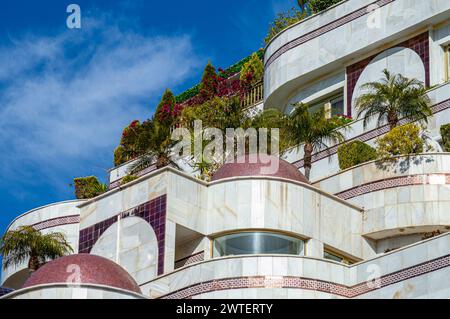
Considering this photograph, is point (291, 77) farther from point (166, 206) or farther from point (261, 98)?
point (166, 206)

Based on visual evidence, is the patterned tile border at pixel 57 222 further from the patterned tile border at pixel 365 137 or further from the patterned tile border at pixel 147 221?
the patterned tile border at pixel 365 137

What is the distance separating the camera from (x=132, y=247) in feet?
162

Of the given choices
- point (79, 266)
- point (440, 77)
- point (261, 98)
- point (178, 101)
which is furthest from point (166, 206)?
point (178, 101)

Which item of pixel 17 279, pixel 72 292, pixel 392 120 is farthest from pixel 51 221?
pixel 72 292

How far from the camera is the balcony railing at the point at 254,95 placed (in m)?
64.7

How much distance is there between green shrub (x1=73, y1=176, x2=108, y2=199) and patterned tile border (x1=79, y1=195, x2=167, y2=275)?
11698 millimetres

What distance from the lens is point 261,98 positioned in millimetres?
64688

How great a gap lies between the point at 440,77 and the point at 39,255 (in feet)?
46.3

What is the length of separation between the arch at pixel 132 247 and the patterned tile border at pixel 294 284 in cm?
208

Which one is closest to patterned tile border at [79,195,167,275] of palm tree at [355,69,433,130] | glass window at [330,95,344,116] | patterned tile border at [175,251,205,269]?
patterned tile border at [175,251,205,269]

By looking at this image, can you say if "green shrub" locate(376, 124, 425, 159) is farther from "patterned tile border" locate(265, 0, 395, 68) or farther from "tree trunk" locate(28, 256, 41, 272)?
"tree trunk" locate(28, 256, 41, 272)

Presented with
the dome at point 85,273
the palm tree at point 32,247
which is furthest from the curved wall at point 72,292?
the palm tree at point 32,247
